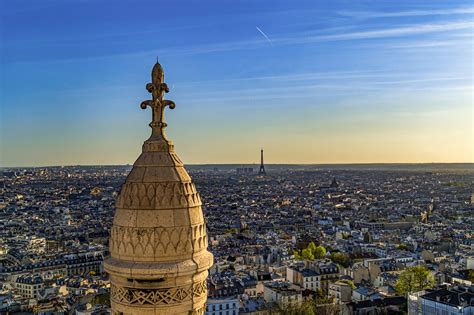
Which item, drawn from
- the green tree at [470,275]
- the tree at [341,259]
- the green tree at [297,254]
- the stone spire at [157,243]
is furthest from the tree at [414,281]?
the stone spire at [157,243]

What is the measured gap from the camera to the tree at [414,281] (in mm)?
34125

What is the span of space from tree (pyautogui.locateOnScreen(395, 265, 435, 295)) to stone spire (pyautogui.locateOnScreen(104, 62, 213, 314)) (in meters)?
32.6

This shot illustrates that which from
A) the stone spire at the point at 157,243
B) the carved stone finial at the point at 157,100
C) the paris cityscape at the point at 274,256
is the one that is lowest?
the paris cityscape at the point at 274,256

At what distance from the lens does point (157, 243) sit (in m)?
3.37

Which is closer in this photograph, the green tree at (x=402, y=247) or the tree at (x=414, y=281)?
the tree at (x=414, y=281)

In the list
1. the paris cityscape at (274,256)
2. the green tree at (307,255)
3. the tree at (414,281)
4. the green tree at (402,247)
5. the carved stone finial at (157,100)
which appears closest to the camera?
the carved stone finial at (157,100)

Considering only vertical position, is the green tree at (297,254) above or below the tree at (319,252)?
below

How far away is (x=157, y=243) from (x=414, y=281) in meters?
33.9

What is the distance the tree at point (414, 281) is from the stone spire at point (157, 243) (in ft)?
107

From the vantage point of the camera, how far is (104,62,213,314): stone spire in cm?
337

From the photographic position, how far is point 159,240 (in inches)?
133

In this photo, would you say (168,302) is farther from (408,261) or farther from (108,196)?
(108,196)

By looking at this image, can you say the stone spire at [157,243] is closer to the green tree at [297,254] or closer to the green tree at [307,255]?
the green tree at [307,255]

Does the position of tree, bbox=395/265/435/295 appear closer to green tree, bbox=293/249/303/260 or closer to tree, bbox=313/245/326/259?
tree, bbox=313/245/326/259
